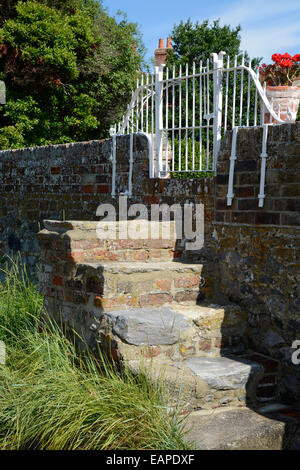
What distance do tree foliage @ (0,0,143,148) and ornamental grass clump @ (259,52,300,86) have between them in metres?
8.22


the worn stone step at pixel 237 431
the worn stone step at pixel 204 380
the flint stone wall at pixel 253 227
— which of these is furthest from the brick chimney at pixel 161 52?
the worn stone step at pixel 237 431

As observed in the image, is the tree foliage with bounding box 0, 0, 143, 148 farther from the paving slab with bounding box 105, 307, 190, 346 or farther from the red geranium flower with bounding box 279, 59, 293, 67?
the paving slab with bounding box 105, 307, 190, 346

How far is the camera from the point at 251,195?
4473 mm

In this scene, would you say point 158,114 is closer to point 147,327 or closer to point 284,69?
point 284,69

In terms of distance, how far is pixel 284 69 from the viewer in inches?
234

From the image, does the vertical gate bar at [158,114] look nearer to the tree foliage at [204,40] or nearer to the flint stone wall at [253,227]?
the flint stone wall at [253,227]

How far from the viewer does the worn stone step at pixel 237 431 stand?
334cm

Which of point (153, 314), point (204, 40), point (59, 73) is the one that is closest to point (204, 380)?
point (153, 314)

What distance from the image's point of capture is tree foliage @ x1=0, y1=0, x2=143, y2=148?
43.8 ft

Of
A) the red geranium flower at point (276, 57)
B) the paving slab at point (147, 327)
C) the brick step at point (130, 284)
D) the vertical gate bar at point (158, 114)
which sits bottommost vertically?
the paving slab at point (147, 327)

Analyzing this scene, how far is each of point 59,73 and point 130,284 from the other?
10.8 metres

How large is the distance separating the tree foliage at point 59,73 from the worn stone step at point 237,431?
34.2 feet

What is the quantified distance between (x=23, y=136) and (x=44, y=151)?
6.81 meters
